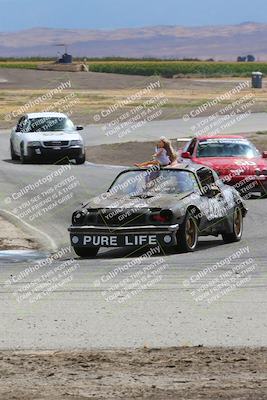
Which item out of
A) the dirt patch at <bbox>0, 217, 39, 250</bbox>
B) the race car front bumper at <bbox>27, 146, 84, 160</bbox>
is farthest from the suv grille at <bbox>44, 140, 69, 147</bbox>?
the dirt patch at <bbox>0, 217, 39, 250</bbox>

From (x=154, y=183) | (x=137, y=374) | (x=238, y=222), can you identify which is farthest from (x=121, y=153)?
(x=137, y=374)

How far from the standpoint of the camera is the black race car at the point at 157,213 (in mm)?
16953

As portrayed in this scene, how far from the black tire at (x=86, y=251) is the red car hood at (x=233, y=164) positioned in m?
9.54

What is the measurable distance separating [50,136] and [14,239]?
1734 cm

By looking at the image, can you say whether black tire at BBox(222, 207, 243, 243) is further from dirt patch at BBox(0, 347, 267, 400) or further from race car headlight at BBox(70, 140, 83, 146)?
race car headlight at BBox(70, 140, 83, 146)

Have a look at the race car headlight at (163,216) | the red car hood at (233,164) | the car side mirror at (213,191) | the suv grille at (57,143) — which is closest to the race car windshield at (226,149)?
the red car hood at (233,164)

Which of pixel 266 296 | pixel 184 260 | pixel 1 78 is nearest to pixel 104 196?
pixel 184 260

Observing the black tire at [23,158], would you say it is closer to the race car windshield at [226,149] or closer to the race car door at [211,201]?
the race car windshield at [226,149]

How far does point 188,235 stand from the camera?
17.3 metres

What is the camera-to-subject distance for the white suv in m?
35.7

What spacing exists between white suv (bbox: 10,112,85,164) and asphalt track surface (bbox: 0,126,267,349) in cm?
1757

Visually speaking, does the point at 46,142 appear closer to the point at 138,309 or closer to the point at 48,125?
the point at 48,125

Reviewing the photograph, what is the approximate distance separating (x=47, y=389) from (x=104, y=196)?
997 cm

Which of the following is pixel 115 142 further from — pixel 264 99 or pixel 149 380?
pixel 149 380
